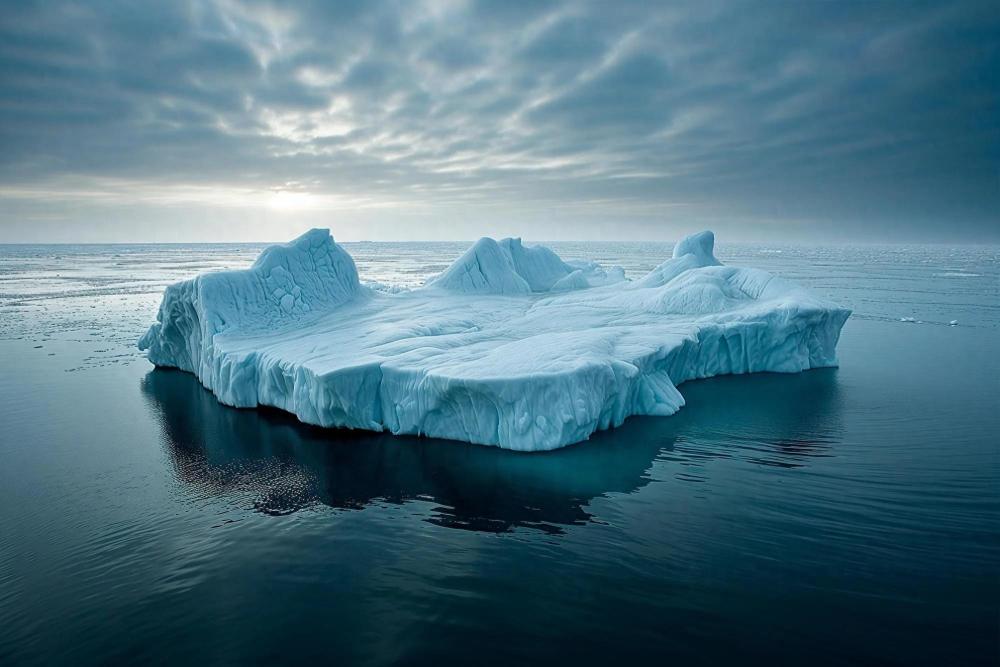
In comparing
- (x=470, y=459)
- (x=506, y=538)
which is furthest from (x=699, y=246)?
(x=506, y=538)

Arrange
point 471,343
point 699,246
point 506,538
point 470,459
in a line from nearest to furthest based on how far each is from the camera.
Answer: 1. point 506,538
2. point 470,459
3. point 471,343
4. point 699,246

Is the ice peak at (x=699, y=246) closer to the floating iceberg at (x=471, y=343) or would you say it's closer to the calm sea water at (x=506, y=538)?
the floating iceberg at (x=471, y=343)

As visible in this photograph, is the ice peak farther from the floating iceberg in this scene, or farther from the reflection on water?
the reflection on water

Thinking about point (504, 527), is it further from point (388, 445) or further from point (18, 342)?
point (18, 342)

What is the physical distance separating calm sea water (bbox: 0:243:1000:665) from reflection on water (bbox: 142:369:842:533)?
65mm

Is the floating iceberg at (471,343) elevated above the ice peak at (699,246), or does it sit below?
below

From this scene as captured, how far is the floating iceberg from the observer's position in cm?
1181

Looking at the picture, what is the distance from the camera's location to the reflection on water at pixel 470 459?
9.87 meters

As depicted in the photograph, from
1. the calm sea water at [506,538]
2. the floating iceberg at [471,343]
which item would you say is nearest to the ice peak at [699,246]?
the floating iceberg at [471,343]

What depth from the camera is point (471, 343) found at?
590 inches

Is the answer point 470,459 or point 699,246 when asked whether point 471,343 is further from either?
point 699,246

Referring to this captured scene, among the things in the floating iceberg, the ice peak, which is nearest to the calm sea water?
the floating iceberg

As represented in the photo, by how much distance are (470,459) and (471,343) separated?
417 centimetres

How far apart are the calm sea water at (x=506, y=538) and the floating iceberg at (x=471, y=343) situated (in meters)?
0.83
